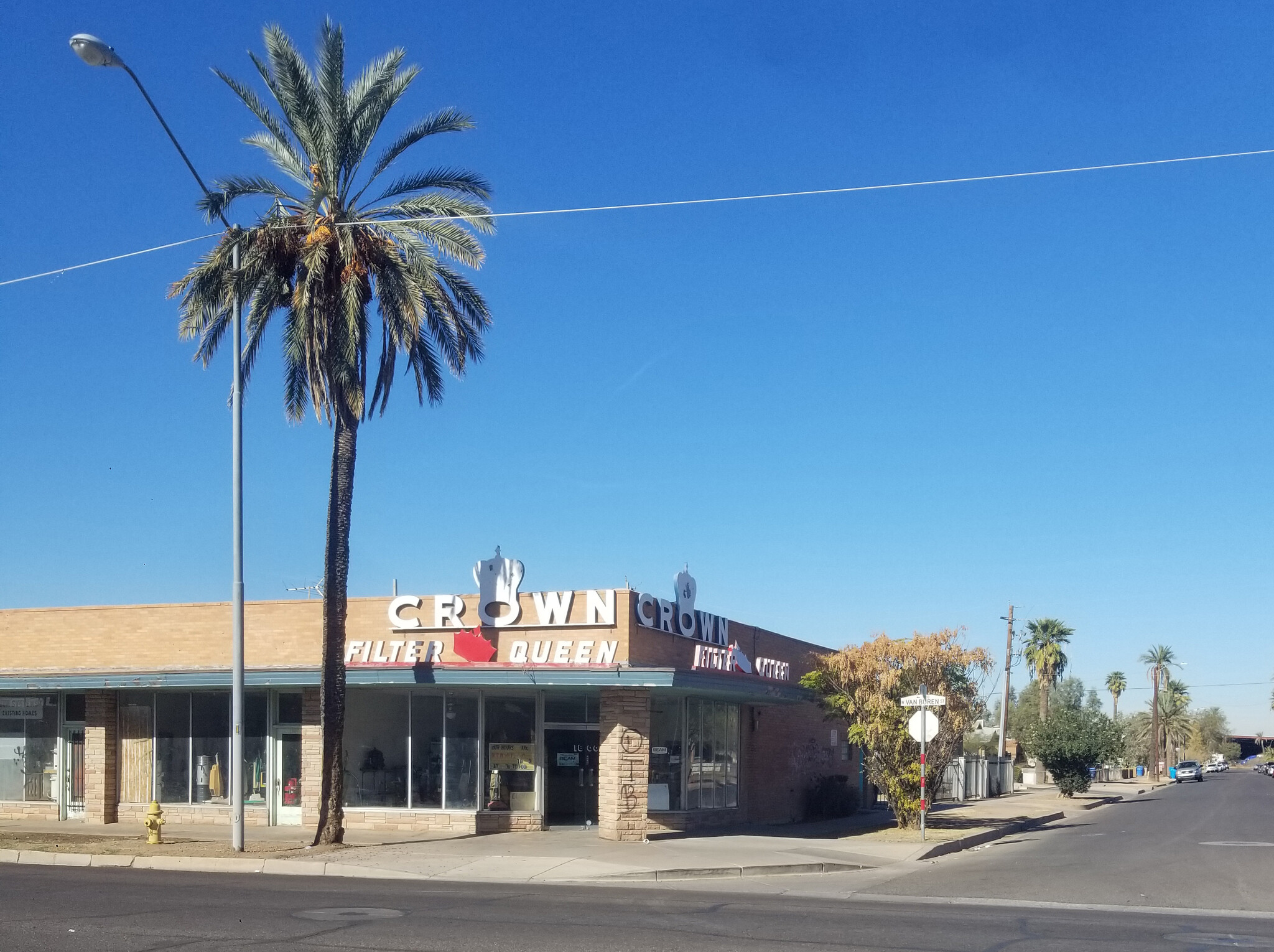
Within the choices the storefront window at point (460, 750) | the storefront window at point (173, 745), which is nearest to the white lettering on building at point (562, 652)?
the storefront window at point (460, 750)

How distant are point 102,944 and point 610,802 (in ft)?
43.3

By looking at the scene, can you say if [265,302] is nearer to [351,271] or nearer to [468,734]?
[351,271]

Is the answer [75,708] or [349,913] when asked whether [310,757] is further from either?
[349,913]

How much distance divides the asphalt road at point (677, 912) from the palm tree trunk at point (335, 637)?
3350mm

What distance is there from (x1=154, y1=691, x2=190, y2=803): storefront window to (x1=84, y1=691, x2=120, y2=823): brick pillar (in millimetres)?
953

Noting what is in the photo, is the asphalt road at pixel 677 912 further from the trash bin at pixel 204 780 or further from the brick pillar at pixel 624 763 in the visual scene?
the trash bin at pixel 204 780

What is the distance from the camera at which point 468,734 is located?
26391 millimetres

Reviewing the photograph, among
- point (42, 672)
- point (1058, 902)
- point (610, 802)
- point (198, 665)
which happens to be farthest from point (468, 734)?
point (1058, 902)

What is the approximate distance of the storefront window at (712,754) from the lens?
2772 cm

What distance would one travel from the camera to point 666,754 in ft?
87.7

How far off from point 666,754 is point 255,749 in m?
8.92

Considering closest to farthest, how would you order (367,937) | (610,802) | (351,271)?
(367,937) < (351,271) < (610,802)

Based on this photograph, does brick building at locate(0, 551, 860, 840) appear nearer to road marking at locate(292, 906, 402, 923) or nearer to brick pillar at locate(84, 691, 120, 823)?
brick pillar at locate(84, 691, 120, 823)

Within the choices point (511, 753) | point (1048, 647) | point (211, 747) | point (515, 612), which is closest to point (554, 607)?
point (515, 612)
